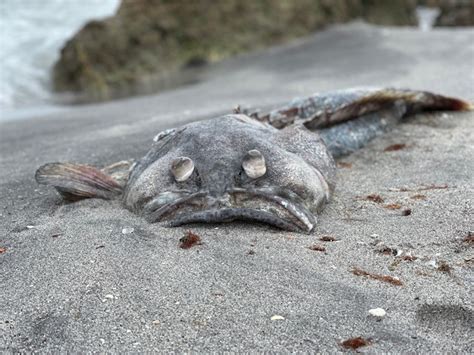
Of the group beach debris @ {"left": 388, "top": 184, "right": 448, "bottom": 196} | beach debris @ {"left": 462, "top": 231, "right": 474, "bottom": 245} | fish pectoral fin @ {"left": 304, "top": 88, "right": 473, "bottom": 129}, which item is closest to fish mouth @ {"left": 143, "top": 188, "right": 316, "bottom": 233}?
beach debris @ {"left": 462, "top": 231, "right": 474, "bottom": 245}

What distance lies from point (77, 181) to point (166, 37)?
22.5 feet

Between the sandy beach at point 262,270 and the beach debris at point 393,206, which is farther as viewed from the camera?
the beach debris at point 393,206

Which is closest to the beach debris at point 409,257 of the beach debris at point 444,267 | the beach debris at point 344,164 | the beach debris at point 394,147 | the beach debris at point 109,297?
the beach debris at point 444,267

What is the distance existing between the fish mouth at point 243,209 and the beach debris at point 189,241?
11 cm

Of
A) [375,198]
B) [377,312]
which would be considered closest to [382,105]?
[375,198]

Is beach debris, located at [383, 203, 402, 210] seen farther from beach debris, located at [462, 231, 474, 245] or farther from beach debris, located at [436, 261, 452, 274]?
beach debris, located at [436, 261, 452, 274]

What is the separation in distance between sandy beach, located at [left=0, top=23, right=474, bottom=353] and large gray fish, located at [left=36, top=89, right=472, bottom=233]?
102 millimetres

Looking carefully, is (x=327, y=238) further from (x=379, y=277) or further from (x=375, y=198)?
(x=375, y=198)

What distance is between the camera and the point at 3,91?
9.09 metres

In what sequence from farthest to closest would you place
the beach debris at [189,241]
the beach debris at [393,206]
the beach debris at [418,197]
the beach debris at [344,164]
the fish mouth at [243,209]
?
the beach debris at [344,164] < the beach debris at [418,197] < the beach debris at [393,206] < the fish mouth at [243,209] < the beach debris at [189,241]

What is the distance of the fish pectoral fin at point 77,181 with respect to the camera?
371 cm

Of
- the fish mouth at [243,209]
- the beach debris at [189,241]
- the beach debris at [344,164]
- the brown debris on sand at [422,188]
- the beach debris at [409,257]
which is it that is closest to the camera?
the beach debris at [409,257]

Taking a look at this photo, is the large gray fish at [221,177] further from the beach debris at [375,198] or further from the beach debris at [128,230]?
the beach debris at [375,198]

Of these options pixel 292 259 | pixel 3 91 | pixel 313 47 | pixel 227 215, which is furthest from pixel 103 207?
pixel 313 47
